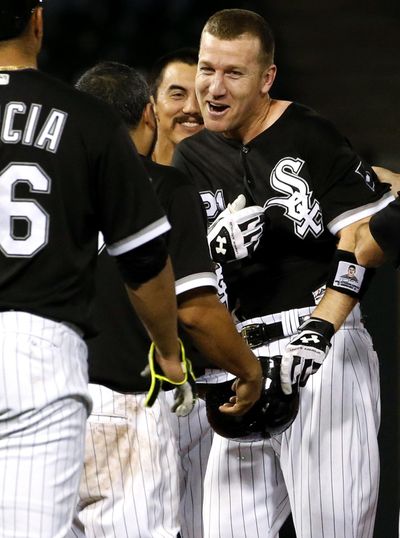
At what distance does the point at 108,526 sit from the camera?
3223 mm

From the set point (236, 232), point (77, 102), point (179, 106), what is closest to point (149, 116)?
point (236, 232)

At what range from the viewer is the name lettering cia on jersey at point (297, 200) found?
140 inches

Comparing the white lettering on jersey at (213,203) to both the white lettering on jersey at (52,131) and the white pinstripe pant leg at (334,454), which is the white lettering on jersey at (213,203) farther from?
the white lettering on jersey at (52,131)

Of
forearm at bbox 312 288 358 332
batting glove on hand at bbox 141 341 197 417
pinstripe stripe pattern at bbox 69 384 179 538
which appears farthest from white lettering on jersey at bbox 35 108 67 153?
forearm at bbox 312 288 358 332

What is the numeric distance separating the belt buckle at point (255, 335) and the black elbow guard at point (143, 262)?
3.75ft

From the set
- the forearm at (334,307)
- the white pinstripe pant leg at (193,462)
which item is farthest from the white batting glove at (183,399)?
the white pinstripe pant leg at (193,462)

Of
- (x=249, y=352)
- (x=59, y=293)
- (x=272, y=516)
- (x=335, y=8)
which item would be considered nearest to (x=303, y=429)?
(x=272, y=516)

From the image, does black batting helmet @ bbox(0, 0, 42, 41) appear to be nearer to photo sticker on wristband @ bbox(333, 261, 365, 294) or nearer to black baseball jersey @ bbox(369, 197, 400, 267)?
black baseball jersey @ bbox(369, 197, 400, 267)

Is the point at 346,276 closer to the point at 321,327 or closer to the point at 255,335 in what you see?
the point at 321,327

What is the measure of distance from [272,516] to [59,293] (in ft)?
5.05

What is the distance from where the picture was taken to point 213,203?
3740 millimetres

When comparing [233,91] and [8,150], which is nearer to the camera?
[8,150]

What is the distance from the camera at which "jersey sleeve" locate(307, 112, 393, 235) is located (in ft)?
11.6

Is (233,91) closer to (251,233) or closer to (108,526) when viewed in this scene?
(251,233)
